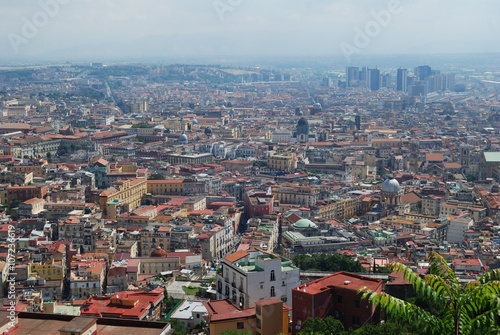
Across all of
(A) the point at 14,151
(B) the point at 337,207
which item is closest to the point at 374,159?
(B) the point at 337,207

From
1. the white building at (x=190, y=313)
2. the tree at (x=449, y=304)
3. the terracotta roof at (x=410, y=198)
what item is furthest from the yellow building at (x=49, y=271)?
the terracotta roof at (x=410, y=198)

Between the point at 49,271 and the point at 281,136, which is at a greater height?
the point at 49,271

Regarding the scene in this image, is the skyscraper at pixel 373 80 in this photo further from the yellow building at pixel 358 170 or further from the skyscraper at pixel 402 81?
the yellow building at pixel 358 170

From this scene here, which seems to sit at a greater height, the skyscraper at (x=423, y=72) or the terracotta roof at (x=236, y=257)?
the terracotta roof at (x=236, y=257)

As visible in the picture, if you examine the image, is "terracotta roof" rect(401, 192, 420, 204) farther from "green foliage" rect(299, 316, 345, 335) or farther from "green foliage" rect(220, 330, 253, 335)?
"green foliage" rect(220, 330, 253, 335)

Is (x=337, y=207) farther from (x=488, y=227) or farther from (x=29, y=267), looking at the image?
(x=29, y=267)

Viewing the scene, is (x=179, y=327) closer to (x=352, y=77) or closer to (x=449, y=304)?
→ (x=449, y=304)

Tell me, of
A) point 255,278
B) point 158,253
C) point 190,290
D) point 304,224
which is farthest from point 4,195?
point 255,278
